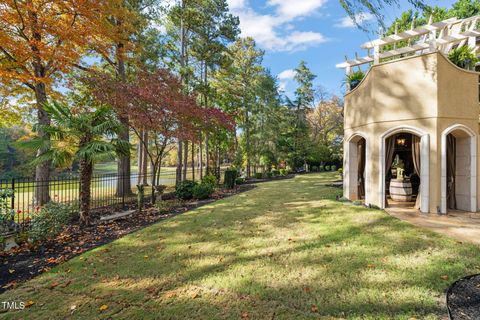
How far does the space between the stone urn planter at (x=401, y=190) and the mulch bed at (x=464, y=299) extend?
5347 mm

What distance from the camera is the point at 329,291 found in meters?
2.95

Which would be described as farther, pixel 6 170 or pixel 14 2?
pixel 6 170

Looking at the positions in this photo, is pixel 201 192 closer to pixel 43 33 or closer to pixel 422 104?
pixel 43 33

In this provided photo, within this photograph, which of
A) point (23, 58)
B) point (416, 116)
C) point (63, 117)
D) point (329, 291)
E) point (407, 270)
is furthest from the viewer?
point (23, 58)

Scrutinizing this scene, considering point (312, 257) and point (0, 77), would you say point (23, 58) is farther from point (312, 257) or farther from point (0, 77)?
point (312, 257)

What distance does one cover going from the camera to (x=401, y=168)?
827 cm

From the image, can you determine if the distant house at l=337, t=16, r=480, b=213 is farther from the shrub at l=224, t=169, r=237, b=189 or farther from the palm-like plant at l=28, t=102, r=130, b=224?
the palm-like plant at l=28, t=102, r=130, b=224

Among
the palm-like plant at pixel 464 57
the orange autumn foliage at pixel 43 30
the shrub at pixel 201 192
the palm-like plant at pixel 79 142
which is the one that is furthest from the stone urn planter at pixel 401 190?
the orange autumn foliage at pixel 43 30

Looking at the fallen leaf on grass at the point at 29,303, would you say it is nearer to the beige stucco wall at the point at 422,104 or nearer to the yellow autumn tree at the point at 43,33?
the yellow autumn tree at the point at 43,33

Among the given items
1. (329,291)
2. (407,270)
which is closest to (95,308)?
(329,291)

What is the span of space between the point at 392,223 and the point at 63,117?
900 cm

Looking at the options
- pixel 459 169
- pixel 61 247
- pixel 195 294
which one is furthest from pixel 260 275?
pixel 459 169

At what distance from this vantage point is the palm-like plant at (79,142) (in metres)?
5.67

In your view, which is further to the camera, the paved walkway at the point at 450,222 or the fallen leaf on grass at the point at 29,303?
the paved walkway at the point at 450,222
